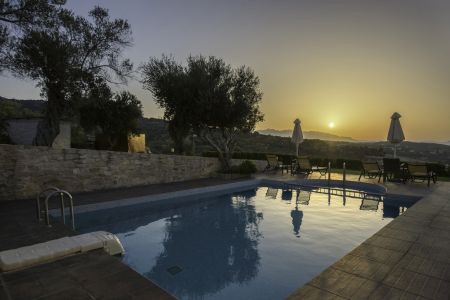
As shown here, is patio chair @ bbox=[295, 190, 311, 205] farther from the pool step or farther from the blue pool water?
the pool step

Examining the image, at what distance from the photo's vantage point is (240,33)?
1407 cm

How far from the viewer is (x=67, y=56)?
9.42 meters

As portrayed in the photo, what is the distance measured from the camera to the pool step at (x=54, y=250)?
3664 mm

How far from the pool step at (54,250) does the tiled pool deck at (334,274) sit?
127 millimetres

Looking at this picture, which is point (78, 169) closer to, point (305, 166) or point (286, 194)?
point (286, 194)

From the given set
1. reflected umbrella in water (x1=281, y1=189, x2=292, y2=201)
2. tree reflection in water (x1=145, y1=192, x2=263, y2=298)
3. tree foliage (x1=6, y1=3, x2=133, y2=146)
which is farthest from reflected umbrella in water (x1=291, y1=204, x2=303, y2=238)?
tree foliage (x1=6, y1=3, x2=133, y2=146)

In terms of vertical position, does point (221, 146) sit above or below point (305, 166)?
above

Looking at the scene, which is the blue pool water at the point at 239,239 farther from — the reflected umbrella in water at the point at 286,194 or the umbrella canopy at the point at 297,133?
the umbrella canopy at the point at 297,133

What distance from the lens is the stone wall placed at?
8.28 meters

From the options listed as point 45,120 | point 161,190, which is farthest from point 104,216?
point 45,120

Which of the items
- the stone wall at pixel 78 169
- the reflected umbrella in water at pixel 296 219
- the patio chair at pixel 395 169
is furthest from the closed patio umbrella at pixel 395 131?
the stone wall at pixel 78 169

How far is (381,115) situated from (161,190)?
17.5 meters

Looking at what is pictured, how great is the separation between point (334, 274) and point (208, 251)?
2.83m

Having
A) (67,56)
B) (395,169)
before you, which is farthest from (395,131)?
(67,56)
